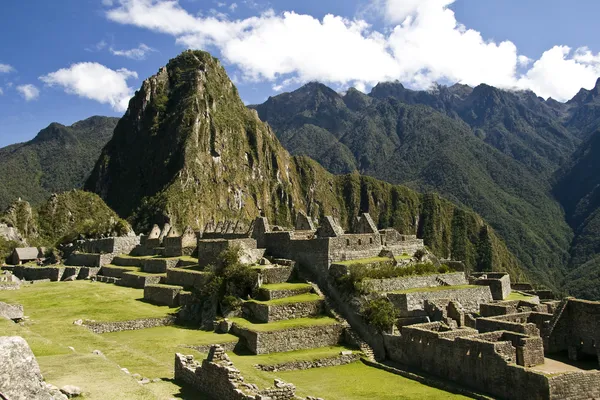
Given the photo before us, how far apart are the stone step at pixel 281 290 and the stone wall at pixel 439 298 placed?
493cm

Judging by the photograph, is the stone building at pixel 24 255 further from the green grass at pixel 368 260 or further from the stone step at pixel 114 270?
the green grass at pixel 368 260

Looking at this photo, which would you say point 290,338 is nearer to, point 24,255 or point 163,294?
point 163,294

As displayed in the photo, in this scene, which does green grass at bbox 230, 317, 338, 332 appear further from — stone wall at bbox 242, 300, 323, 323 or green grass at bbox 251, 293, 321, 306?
green grass at bbox 251, 293, 321, 306

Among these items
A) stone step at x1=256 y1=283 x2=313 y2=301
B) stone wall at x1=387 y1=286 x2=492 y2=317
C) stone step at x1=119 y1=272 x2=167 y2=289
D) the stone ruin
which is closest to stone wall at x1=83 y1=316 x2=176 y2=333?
stone step at x1=256 y1=283 x2=313 y2=301

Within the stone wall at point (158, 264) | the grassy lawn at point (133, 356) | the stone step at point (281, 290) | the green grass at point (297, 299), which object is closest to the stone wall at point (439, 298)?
the grassy lawn at point (133, 356)

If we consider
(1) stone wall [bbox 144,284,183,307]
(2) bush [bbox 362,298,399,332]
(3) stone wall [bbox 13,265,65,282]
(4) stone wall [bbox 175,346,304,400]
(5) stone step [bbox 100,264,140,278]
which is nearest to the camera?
(4) stone wall [bbox 175,346,304,400]

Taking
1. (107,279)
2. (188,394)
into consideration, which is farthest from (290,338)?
(107,279)

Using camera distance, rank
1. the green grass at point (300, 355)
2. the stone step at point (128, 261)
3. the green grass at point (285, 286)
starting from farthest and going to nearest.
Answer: the stone step at point (128, 261)
the green grass at point (285, 286)
the green grass at point (300, 355)

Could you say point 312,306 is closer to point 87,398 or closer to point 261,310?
point 261,310

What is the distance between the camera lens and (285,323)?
Result: 2684 cm

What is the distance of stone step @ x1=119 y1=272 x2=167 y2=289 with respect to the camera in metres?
39.5

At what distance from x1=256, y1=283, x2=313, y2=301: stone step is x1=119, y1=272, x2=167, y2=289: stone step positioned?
1228 cm

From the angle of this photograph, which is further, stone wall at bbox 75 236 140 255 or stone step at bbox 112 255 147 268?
stone wall at bbox 75 236 140 255

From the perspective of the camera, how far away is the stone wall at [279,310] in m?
27.5
